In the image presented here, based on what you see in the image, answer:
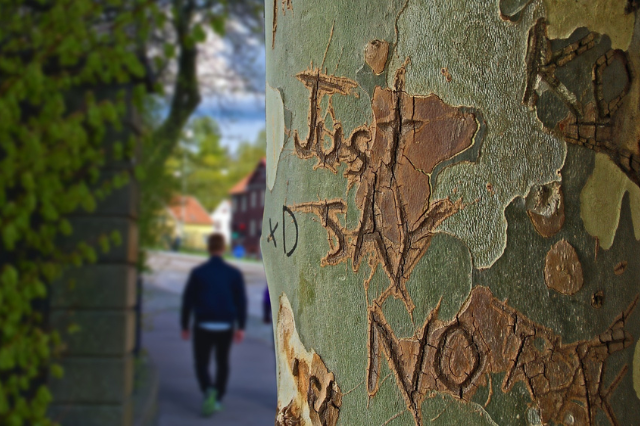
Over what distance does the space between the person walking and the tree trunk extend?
5.39 m

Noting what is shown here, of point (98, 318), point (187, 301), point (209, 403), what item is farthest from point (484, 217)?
point (209, 403)

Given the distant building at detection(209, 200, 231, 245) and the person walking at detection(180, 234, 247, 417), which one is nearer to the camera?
the person walking at detection(180, 234, 247, 417)

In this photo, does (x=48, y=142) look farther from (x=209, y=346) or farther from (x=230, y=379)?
(x=230, y=379)

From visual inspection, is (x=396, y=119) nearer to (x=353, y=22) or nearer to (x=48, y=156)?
(x=353, y=22)

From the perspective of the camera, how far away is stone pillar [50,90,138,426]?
15.3ft

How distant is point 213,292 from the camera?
6.13 meters

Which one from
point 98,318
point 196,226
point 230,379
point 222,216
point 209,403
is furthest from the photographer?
point 222,216

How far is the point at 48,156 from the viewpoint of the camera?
4020 mm

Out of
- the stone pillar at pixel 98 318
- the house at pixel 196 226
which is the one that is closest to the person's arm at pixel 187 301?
the stone pillar at pixel 98 318

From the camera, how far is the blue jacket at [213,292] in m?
6.13

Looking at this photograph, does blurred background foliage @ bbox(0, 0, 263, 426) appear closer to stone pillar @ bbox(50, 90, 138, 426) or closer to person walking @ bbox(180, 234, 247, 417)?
stone pillar @ bbox(50, 90, 138, 426)

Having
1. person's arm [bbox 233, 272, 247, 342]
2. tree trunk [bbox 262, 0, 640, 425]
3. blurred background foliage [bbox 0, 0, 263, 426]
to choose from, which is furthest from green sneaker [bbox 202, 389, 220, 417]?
tree trunk [bbox 262, 0, 640, 425]

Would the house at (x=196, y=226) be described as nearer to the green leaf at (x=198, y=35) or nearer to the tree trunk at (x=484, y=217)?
the green leaf at (x=198, y=35)

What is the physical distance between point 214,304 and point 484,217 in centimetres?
558
